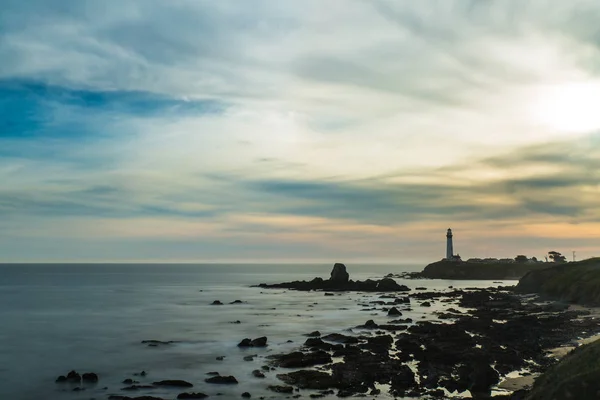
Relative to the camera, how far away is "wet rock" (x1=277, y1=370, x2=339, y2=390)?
107ft

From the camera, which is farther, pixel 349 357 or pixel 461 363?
pixel 349 357

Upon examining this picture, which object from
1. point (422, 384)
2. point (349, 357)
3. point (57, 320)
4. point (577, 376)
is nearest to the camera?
point (577, 376)

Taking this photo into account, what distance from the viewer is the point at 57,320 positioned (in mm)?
78812

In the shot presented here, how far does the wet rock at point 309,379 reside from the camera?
32.6m

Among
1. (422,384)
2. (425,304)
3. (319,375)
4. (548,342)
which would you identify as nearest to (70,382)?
(319,375)

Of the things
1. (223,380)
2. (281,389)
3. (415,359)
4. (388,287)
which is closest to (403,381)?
(281,389)

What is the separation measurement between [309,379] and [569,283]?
73.0 m

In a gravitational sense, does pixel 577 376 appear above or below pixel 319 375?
above

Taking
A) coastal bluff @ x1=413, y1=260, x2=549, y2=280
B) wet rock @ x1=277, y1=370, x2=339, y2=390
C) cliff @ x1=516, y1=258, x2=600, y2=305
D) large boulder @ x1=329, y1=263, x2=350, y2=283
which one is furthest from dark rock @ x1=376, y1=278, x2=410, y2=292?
wet rock @ x1=277, y1=370, x2=339, y2=390

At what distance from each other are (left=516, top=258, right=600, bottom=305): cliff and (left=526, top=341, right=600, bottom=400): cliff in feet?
198

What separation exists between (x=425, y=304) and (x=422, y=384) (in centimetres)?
5772

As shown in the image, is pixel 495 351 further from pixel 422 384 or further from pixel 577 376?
pixel 577 376

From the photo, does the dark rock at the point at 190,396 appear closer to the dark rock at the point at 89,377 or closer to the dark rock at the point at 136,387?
the dark rock at the point at 136,387

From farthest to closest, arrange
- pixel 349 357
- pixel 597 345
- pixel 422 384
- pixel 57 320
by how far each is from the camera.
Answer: pixel 57 320 < pixel 349 357 < pixel 422 384 < pixel 597 345
